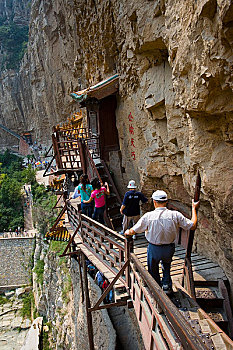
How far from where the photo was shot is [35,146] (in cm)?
3691

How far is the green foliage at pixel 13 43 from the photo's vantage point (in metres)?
41.1

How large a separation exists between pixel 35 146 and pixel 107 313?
33558 mm

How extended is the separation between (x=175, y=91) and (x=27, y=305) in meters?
19.7

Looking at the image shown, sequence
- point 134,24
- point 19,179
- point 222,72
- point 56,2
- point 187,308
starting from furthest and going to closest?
point 19,179 → point 56,2 → point 134,24 → point 187,308 → point 222,72

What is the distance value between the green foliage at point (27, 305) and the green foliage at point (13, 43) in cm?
3607

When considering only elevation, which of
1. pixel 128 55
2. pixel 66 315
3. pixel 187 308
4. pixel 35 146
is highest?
pixel 35 146

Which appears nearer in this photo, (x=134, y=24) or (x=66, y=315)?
(x=134, y=24)

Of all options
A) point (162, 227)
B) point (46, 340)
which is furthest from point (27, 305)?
point (162, 227)

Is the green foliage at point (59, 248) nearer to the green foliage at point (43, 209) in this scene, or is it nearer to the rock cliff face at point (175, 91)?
the green foliage at point (43, 209)

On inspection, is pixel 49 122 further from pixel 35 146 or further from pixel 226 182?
pixel 226 182

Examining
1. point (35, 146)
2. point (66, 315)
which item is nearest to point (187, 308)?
point (66, 315)

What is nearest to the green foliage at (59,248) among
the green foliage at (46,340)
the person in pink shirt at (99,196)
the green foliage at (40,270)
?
the green foliage at (40,270)

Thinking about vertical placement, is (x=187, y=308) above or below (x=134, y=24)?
below

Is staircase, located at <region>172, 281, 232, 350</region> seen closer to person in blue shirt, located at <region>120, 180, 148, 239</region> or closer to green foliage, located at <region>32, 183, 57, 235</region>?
person in blue shirt, located at <region>120, 180, 148, 239</region>
